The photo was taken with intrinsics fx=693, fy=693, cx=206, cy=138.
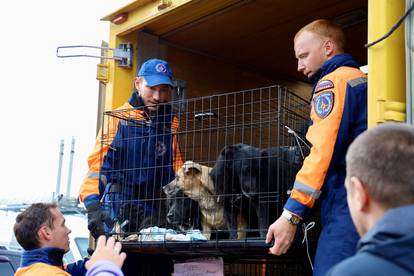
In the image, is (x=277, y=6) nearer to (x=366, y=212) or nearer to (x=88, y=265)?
(x=88, y=265)

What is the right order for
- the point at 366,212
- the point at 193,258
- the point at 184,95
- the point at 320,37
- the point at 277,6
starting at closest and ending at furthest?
the point at 366,212 < the point at 320,37 < the point at 193,258 < the point at 277,6 < the point at 184,95

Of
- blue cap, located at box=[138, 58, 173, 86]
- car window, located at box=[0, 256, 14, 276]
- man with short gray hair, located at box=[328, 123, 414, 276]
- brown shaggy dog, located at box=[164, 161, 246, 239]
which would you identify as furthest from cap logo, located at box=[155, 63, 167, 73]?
car window, located at box=[0, 256, 14, 276]

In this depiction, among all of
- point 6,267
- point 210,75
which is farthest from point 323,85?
point 6,267

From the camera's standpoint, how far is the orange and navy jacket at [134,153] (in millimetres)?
4164

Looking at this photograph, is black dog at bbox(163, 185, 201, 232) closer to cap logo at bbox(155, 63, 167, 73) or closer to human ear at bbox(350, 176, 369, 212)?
cap logo at bbox(155, 63, 167, 73)

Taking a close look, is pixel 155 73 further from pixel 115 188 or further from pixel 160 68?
pixel 115 188

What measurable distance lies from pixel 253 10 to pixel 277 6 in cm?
16

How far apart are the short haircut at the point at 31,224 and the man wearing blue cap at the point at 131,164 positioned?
268 millimetres

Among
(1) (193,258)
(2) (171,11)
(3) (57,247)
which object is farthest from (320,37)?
(3) (57,247)

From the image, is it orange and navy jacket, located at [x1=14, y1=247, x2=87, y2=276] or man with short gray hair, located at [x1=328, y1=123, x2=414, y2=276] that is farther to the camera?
orange and navy jacket, located at [x1=14, y1=247, x2=87, y2=276]

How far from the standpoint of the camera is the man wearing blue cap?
161 inches

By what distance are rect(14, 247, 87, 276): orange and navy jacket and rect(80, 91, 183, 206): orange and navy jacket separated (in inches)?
17.2

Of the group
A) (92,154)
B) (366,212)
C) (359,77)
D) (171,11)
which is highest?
(171,11)

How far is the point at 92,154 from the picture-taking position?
430 centimetres
